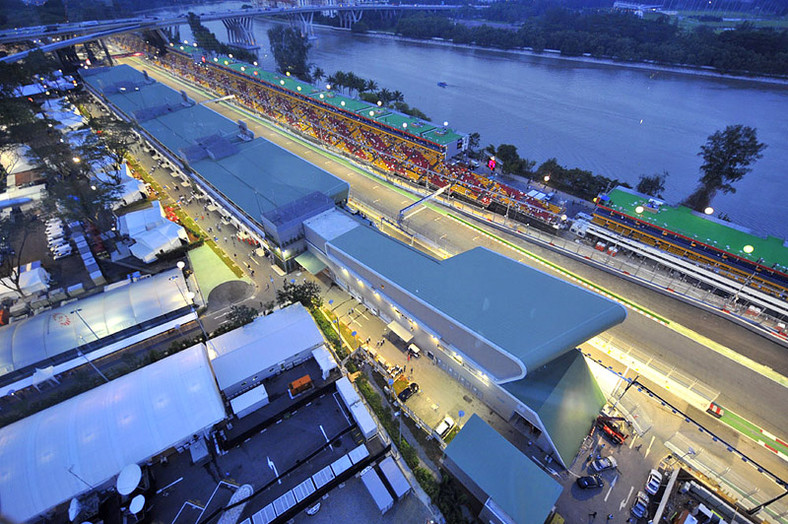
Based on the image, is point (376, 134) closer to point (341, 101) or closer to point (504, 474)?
point (341, 101)

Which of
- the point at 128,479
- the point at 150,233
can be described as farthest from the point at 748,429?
the point at 150,233

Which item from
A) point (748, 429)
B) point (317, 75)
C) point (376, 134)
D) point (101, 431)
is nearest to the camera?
point (101, 431)

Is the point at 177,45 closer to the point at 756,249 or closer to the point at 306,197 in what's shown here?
the point at 306,197

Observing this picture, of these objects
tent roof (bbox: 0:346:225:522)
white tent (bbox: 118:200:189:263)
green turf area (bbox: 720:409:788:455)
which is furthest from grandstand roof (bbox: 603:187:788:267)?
white tent (bbox: 118:200:189:263)

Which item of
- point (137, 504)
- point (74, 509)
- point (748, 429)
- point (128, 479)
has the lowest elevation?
point (74, 509)

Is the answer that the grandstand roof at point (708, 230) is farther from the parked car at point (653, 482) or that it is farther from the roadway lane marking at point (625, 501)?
the roadway lane marking at point (625, 501)

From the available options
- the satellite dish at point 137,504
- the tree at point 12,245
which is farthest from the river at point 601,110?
the tree at point 12,245
